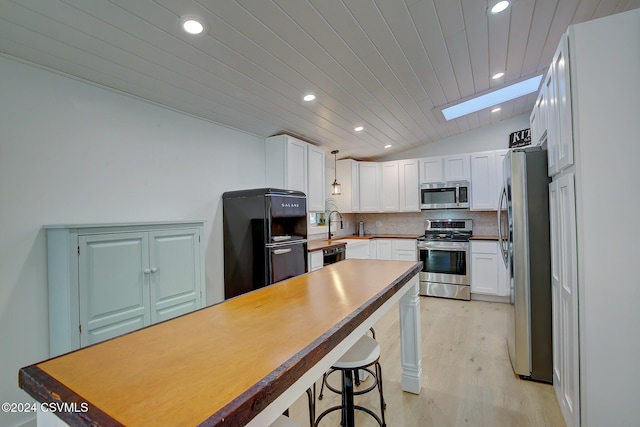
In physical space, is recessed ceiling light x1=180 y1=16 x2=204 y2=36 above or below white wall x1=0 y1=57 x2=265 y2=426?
above

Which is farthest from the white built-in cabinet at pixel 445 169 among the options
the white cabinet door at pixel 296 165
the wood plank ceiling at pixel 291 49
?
the white cabinet door at pixel 296 165

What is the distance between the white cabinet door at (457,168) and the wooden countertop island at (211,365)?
13.2 feet

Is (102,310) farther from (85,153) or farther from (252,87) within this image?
(252,87)

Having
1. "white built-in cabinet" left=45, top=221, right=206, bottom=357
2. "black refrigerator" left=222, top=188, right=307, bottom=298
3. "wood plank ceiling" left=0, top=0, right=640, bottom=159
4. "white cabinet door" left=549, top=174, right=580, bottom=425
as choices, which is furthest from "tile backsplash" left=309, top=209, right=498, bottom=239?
"white cabinet door" left=549, top=174, right=580, bottom=425

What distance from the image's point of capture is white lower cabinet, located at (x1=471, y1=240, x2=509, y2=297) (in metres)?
4.21

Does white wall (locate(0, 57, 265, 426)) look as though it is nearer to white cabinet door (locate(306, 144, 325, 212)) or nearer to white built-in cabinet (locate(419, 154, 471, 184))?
white cabinet door (locate(306, 144, 325, 212))

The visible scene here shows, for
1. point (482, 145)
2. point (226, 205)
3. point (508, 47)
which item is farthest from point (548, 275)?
point (482, 145)

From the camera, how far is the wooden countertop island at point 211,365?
2.05 feet

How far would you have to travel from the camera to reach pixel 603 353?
1.34 m

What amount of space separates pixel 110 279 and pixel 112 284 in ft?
0.12

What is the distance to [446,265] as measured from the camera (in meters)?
4.51

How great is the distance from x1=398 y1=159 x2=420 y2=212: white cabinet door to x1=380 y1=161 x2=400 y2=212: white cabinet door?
72mm

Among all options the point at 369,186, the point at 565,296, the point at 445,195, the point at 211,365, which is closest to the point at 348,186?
the point at 369,186

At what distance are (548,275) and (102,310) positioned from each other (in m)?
3.14
